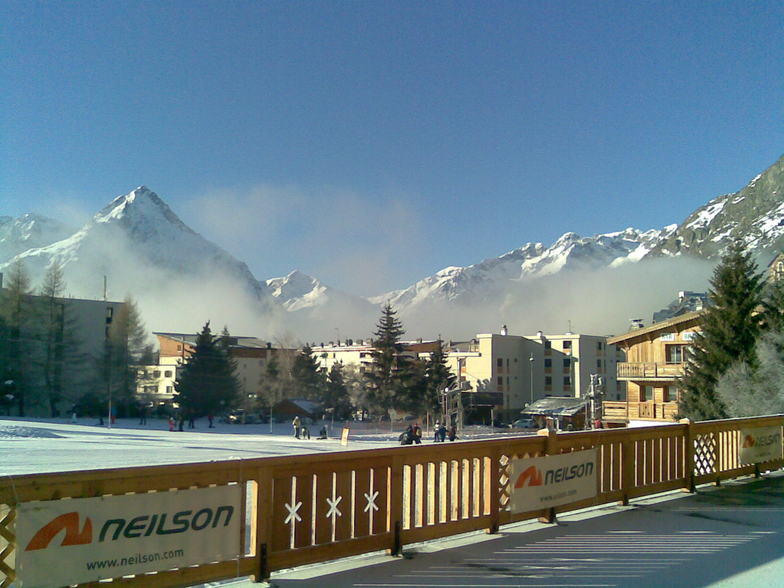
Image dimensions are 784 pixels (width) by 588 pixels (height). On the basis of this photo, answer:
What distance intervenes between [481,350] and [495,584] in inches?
→ 3239

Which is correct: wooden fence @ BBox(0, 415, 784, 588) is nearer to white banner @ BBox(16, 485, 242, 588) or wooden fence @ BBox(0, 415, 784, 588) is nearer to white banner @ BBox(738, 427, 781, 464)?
white banner @ BBox(16, 485, 242, 588)

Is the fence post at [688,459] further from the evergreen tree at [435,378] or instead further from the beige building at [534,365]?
the beige building at [534,365]

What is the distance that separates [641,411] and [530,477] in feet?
123

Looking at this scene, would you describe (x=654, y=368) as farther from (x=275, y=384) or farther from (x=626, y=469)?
(x=275, y=384)

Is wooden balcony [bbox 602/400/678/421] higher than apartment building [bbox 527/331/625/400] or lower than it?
lower

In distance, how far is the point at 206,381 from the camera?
230 ft

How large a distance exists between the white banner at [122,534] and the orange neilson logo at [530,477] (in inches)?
139

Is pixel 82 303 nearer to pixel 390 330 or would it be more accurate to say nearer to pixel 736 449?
pixel 390 330

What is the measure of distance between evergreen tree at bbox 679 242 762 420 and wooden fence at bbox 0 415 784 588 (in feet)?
88.6

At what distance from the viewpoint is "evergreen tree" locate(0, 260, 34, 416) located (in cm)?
5438

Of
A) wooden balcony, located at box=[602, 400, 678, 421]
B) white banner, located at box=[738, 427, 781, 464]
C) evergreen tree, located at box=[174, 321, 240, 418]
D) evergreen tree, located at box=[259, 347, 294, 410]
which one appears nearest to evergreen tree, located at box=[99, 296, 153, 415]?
evergreen tree, located at box=[174, 321, 240, 418]

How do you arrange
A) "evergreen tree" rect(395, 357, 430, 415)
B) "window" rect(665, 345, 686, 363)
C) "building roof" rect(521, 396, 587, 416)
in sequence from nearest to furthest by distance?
"window" rect(665, 345, 686, 363) < "building roof" rect(521, 396, 587, 416) < "evergreen tree" rect(395, 357, 430, 415)

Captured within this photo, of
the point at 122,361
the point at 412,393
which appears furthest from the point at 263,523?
the point at 412,393

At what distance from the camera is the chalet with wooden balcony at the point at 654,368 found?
42.5 metres
